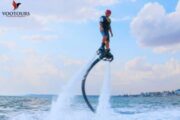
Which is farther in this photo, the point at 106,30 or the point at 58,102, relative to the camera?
the point at 58,102

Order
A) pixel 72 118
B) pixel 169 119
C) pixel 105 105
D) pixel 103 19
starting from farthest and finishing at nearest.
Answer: pixel 169 119 → pixel 72 118 → pixel 105 105 → pixel 103 19

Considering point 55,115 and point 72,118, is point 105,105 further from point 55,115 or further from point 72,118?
point 72,118

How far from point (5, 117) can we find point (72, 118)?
711 centimetres

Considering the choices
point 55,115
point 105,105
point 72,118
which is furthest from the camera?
point 72,118

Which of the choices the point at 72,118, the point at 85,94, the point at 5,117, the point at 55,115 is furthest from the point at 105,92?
the point at 5,117

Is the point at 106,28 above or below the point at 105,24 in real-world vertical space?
below

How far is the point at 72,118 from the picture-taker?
110 feet

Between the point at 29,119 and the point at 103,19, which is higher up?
the point at 103,19

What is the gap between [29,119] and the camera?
3519cm

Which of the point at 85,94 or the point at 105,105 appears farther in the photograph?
the point at 105,105

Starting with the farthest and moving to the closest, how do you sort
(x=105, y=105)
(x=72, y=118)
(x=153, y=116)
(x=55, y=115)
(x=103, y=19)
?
(x=153, y=116) → (x=72, y=118) → (x=55, y=115) → (x=105, y=105) → (x=103, y=19)

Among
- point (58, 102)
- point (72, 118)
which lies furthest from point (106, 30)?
point (72, 118)

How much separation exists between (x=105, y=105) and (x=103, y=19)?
24.8ft

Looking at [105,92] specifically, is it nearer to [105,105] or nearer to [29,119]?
[105,105]
